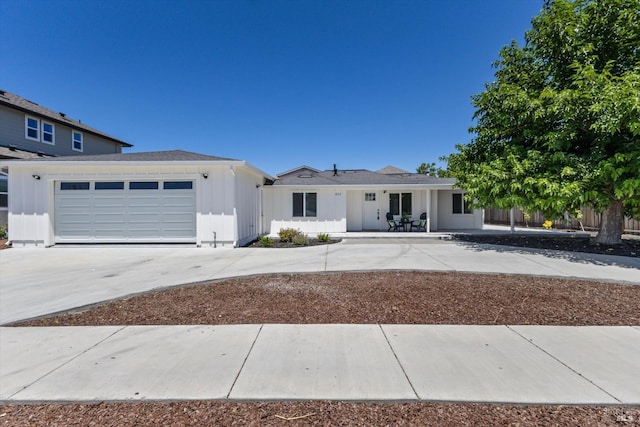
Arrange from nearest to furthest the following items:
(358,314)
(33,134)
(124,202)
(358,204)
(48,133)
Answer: (358,314), (124,202), (358,204), (33,134), (48,133)

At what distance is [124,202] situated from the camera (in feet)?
36.0

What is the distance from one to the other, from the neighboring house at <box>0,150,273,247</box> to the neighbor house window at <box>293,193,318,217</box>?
15.8 feet

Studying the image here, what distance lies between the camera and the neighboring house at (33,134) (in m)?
15.2

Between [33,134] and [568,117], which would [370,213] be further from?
[33,134]

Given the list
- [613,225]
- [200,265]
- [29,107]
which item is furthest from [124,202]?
[613,225]

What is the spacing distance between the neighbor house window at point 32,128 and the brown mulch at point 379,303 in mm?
19340

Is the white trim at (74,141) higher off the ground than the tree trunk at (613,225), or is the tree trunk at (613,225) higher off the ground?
the white trim at (74,141)

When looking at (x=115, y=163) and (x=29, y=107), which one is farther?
(x=29, y=107)

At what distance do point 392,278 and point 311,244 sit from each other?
5.74 meters

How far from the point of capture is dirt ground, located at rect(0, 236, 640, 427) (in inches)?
84.6

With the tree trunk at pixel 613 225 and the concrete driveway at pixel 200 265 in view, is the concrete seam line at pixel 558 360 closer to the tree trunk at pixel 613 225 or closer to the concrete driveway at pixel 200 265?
the concrete driveway at pixel 200 265

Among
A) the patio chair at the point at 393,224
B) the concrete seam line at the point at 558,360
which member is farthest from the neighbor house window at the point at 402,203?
the concrete seam line at the point at 558,360

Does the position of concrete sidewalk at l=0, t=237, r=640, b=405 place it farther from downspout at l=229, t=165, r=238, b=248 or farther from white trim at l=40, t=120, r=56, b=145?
white trim at l=40, t=120, r=56, b=145

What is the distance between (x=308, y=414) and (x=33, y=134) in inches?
932
